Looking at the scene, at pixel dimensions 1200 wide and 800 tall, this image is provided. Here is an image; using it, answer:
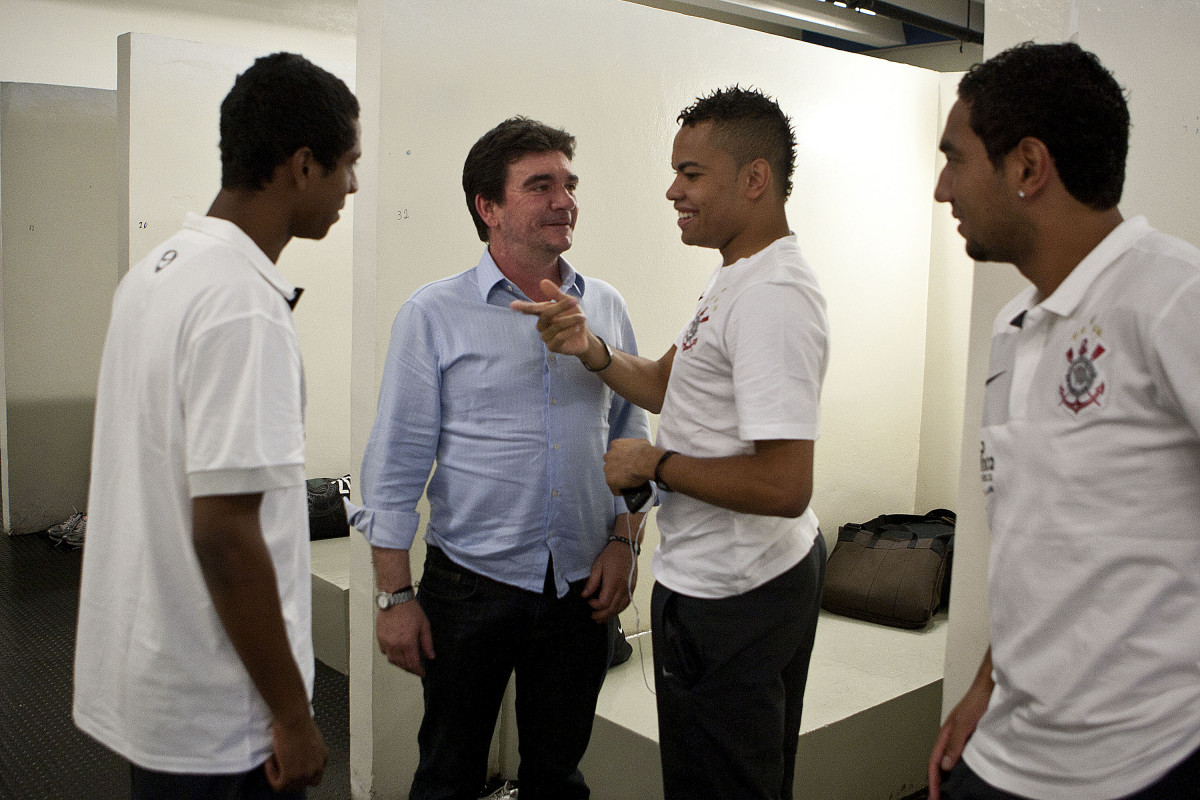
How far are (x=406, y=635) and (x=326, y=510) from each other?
2335 mm

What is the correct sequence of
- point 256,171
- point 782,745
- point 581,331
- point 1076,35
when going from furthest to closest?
point 1076,35, point 581,331, point 782,745, point 256,171

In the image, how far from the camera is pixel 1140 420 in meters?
0.99

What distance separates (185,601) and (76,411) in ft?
16.8

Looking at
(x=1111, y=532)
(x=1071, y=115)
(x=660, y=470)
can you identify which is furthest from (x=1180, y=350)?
(x=660, y=470)

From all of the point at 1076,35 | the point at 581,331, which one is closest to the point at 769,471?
the point at 581,331

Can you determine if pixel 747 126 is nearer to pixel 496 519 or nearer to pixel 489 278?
pixel 489 278

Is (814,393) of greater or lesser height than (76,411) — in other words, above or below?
above

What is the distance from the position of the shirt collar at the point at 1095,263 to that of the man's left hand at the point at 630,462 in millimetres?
651

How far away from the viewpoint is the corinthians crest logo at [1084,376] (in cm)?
101

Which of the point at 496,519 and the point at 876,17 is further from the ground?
the point at 876,17

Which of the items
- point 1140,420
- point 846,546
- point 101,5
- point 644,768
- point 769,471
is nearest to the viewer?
point 1140,420

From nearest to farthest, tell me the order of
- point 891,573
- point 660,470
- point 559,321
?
point 660,470 < point 559,321 < point 891,573

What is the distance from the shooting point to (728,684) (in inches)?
57.6

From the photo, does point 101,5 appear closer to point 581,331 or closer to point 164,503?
point 581,331
